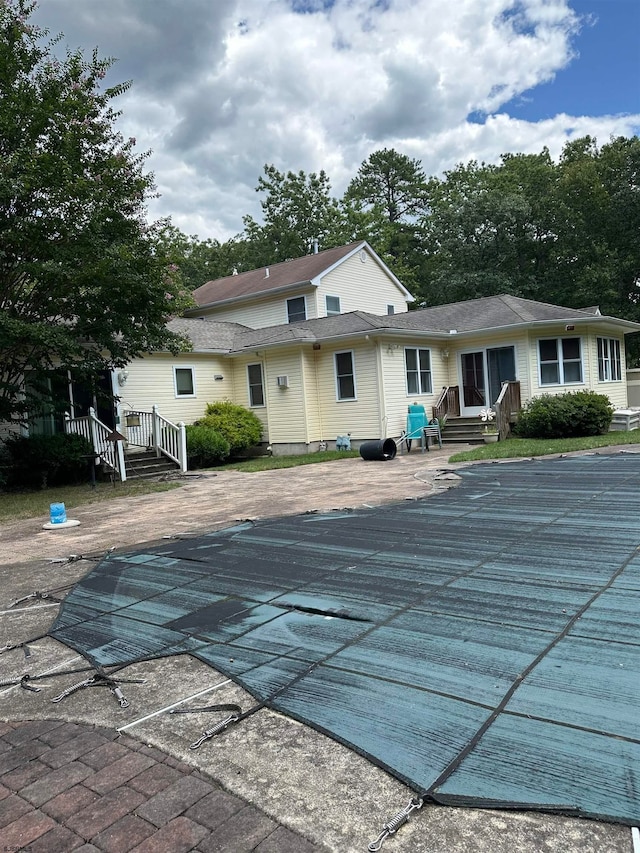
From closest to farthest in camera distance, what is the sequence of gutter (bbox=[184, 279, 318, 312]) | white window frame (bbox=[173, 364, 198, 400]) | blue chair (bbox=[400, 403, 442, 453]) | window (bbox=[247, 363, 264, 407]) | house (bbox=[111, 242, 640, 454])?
blue chair (bbox=[400, 403, 442, 453]), house (bbox=[111, 242, 640, 454]), white window frame (bbox=[173, 364, 198, 400]), window (bbox=[247, 363, 264, 407]), gutter (bbox=[184, 279, 318, 312])

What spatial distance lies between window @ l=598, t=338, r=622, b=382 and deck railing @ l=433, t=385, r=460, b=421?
3962 millimetres

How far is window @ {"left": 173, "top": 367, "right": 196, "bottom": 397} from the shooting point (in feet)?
51.7

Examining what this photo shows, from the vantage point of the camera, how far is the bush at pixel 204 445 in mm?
14438

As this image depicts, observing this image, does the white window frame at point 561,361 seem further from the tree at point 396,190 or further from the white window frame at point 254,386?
the tree at point 396,190

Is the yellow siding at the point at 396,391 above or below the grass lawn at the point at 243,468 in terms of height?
above

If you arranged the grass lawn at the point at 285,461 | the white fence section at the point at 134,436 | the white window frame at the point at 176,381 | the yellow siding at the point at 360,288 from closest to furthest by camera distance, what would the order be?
the white fence section at the point at 134,436 → the grass lawn at the point at 285,461 → the white window frame at the point at 176,381 → the yellow siding at the point at 360,288

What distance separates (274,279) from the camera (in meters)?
22.0

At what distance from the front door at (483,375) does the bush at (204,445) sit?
6.94m

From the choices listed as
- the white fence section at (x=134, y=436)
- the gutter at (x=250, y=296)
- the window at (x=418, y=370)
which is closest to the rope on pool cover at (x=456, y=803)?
the white fence section at (x=134, y=436)

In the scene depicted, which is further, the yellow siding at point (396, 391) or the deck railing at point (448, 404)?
the deck railing at point (448, 404)

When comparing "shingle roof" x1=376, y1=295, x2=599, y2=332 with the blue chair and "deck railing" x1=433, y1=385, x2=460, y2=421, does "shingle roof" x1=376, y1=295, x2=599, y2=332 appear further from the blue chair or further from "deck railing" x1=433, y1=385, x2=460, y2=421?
the blue chair

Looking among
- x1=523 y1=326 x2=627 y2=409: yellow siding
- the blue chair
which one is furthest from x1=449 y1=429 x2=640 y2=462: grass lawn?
x1=523 y1=326 x2=627 y2=409: yellow siding

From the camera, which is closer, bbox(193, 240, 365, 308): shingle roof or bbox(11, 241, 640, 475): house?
bbox(11, 241, 640, 475): house

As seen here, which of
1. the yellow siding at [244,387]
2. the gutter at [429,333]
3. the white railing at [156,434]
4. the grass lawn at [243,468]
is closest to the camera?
the grass lawn at [243,468]
